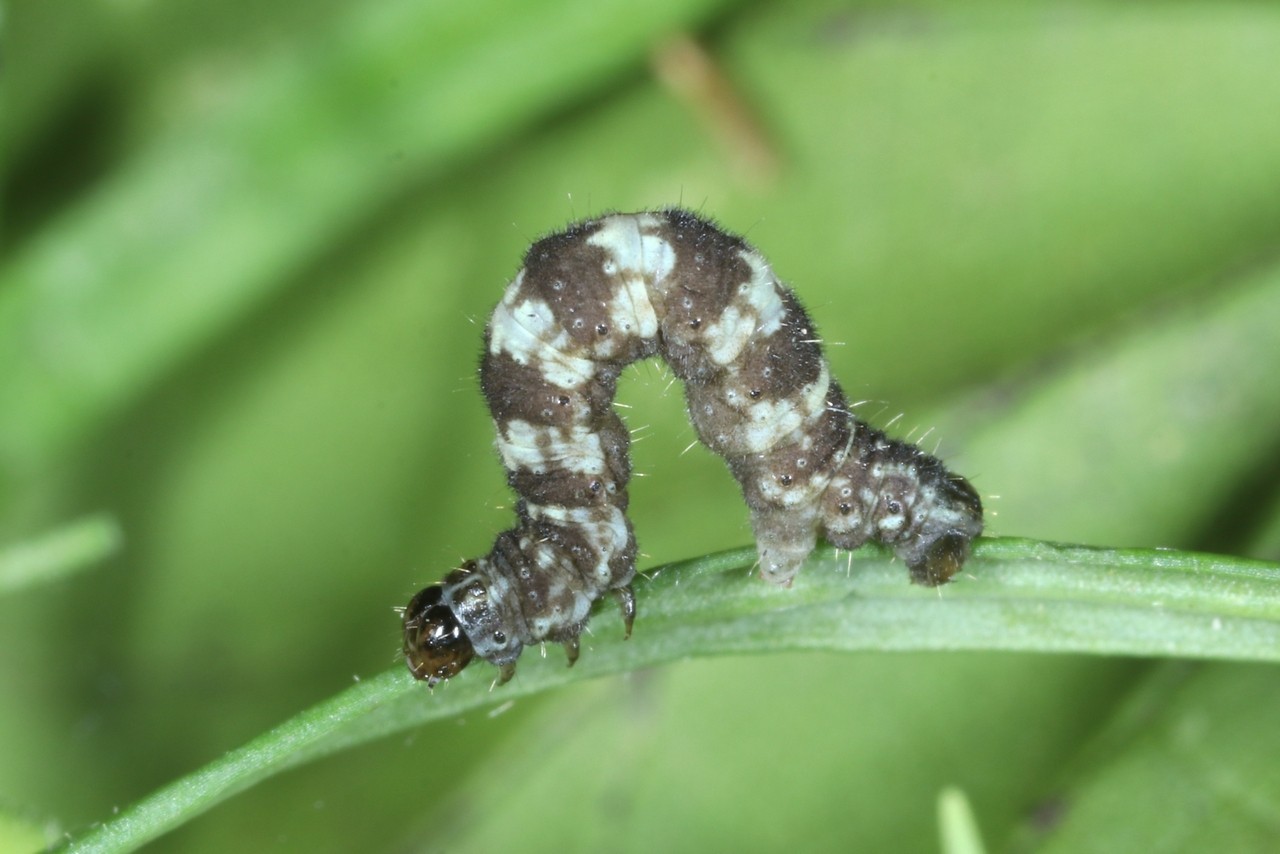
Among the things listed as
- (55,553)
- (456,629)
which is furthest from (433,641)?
(55,553)

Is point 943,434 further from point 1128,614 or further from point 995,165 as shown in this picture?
point 1128,614

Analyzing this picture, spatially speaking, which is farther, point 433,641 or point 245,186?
point 245,186

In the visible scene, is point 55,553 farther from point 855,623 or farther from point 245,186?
point 245,186

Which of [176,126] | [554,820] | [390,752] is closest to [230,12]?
[176,126]

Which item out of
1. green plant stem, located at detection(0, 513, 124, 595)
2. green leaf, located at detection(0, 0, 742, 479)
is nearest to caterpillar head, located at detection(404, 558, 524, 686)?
green plant stem, located at detection(0, 513, 124, 595)

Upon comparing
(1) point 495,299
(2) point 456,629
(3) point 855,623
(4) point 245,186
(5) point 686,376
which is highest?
(4) point 245,186

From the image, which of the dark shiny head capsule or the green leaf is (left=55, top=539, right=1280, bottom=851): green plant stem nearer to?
the dark shiny head capsule
